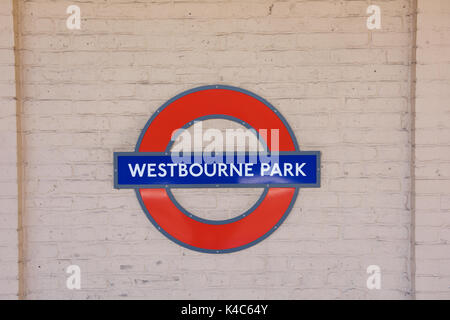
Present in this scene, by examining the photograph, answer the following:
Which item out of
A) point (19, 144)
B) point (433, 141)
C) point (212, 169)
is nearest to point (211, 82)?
point (212, 169)

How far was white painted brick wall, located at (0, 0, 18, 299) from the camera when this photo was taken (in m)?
2.29

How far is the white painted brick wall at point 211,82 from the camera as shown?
234 cm

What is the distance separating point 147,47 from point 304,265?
136 centimetres

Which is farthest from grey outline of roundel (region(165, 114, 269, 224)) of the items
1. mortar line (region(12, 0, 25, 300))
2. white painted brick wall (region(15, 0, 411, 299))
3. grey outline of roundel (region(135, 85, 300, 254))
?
mortar line (region(12, 0, 25, 300))

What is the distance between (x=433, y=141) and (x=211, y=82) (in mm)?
1130

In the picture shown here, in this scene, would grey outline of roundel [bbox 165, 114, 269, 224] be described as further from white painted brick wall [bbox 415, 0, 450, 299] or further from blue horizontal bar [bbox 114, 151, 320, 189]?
white painted brick wall [bbox 415, 0, 450, 299]

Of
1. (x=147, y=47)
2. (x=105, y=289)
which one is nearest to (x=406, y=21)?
(x=147, y=47)

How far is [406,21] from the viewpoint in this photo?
234 cm

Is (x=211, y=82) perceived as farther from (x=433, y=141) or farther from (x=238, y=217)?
(x=433, y=141)

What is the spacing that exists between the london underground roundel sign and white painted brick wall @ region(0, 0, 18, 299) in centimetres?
52

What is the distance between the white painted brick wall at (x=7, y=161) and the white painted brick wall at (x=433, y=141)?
1987mm

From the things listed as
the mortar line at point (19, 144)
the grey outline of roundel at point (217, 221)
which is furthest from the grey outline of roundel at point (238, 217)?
the mortar line at point (19, 144)

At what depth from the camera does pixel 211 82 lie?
2354mm

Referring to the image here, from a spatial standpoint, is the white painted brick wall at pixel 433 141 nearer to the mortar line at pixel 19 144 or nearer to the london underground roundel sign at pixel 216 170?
the london underground roundel sign at pixel 216 170
